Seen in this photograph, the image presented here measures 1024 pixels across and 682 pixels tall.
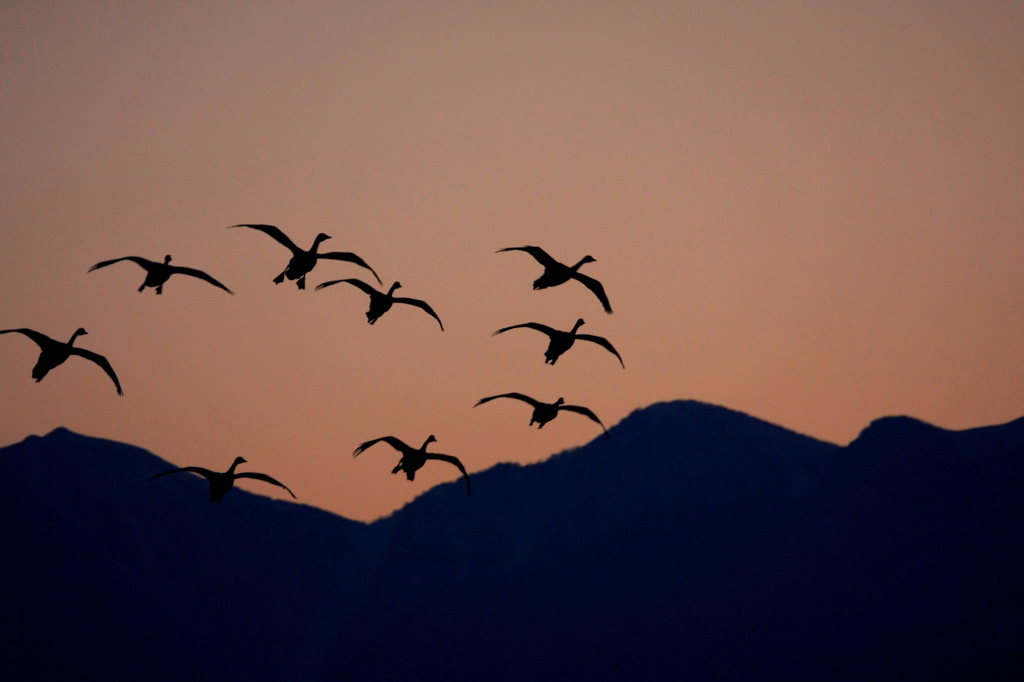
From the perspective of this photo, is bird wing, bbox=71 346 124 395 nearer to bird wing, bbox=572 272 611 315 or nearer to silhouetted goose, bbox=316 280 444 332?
silhouetted goose, bbox=316 280 444 332

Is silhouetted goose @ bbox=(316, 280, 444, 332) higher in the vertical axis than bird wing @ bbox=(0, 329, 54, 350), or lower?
higher

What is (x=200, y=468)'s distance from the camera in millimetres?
29516

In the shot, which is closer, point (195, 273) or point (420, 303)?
A: point (195, 273)

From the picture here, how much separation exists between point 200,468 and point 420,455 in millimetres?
6399

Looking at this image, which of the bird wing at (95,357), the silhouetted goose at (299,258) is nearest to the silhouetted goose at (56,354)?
the bird wing at (95,357)

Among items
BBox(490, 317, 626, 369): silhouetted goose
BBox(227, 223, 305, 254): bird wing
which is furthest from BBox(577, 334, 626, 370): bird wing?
BBox(227, 223, 305, 254): bird wing

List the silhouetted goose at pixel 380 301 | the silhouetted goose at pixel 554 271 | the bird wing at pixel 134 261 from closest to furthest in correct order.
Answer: the bird wing at pixel 134 261
the silhouetted goose at pixel 554 271
the silhouetted goose at pixel 380 301

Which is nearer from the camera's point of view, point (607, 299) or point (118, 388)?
point (118, 388)

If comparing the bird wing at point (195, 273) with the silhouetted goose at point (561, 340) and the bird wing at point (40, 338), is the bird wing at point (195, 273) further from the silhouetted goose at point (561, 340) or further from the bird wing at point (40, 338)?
the silhouetted goose at point (561, 340)

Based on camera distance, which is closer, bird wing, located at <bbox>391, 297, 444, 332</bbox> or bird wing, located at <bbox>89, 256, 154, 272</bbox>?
bird wing, located at <bbox>89, 256, 154, 272</bbox>

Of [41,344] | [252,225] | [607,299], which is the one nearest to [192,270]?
[252,225]

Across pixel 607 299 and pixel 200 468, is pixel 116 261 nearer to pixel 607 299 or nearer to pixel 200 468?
pixel 200 468

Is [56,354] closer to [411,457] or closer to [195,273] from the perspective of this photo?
[195,273]

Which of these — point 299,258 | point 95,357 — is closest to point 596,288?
point 299,258
